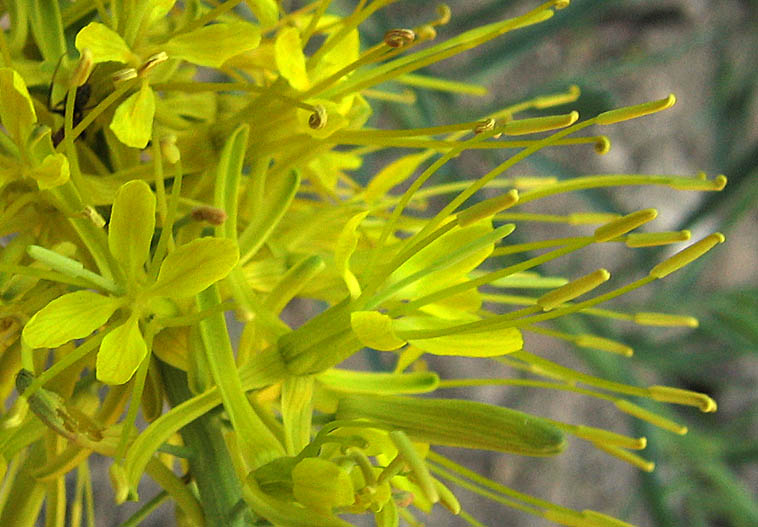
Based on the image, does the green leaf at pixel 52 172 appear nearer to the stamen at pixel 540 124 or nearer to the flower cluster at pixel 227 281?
the flower cluster at pixel 227 281

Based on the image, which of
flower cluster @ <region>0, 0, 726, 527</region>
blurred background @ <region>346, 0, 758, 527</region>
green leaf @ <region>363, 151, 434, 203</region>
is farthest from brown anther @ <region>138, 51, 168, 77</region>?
blurred background @ <region>346, 0, 758, 527</region>

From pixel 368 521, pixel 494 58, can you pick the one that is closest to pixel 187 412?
pixel 494 58

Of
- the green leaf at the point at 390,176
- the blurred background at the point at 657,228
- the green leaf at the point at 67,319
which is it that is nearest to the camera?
the green leaf at the point at 67,319

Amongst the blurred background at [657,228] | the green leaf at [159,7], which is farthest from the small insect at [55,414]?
the blurred background at [657,228]

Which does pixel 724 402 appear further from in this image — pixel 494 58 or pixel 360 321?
pixel 360 321

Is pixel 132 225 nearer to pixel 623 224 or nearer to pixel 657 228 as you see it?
pixel 623 224

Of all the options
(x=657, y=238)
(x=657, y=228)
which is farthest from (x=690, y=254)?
(x=657, y=228)
